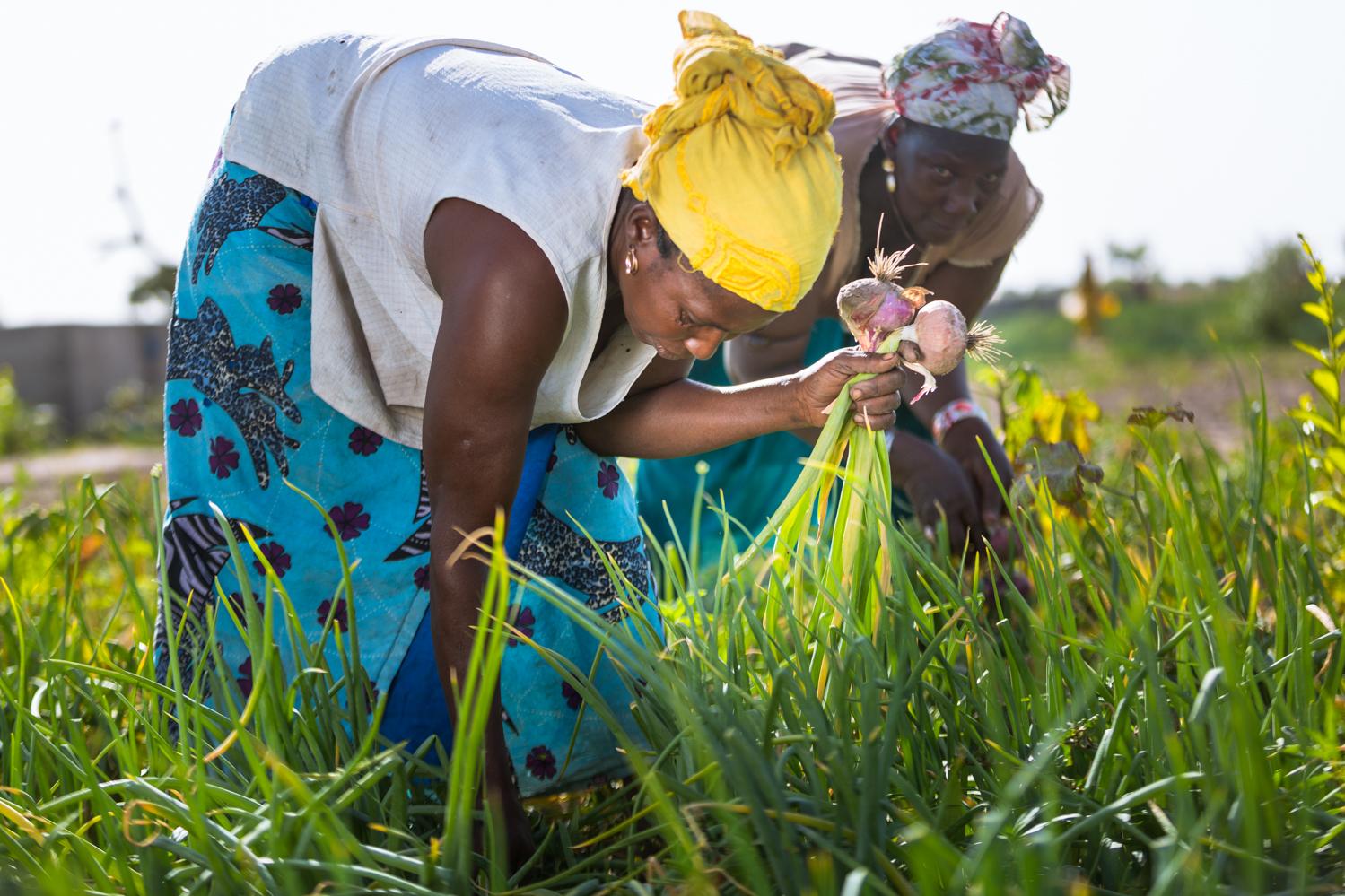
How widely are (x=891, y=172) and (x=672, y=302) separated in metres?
1.11

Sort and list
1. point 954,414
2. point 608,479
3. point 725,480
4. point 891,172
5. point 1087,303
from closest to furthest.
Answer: point 608,479, point 891,172, point 954,414, point 725,480, point 1087,303

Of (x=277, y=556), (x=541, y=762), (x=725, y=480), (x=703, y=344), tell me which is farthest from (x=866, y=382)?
(x=725, y=480)

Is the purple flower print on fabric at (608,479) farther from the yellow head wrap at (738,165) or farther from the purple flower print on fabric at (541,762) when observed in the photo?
the yellow head wrap at (738,165)

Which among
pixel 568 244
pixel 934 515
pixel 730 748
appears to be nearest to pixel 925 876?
pixel 730 748

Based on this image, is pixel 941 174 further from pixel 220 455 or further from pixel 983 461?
pixel 220 455

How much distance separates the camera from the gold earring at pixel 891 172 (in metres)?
2.46

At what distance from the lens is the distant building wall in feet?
47.0

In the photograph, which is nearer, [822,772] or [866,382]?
[822,772]

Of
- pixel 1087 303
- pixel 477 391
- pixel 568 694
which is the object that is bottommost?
pixel 1087 303

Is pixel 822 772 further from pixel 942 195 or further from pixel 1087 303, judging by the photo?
pixel 1087 303

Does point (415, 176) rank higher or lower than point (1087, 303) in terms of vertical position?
higher

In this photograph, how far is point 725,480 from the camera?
3262 mm

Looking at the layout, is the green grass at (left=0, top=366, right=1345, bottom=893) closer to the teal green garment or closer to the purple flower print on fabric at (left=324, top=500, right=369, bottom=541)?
the purple flower print on fabric at (left=324, top=500, right=369, bottom=541)

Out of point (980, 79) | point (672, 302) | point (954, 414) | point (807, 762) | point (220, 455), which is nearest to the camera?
point (807, 762)
